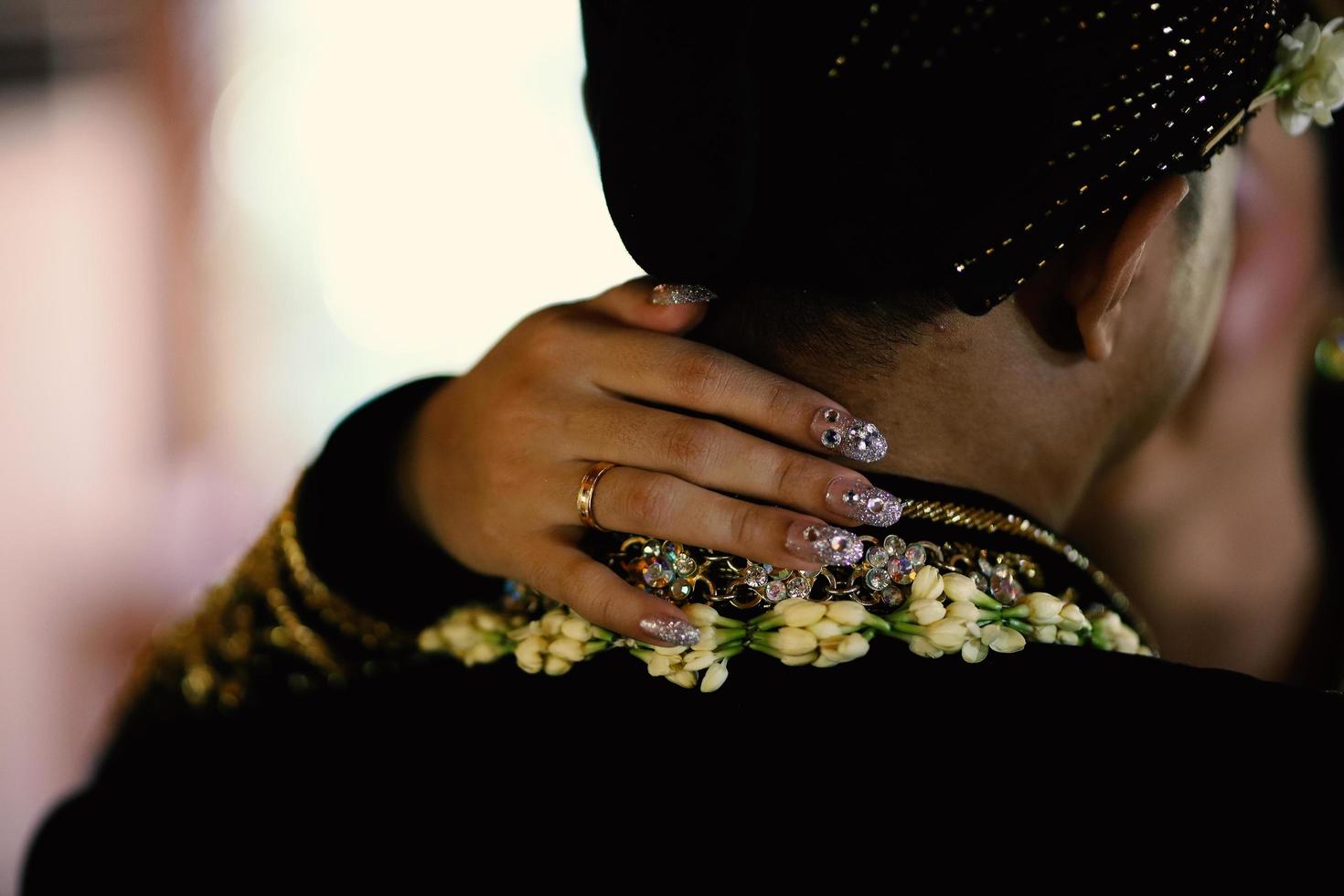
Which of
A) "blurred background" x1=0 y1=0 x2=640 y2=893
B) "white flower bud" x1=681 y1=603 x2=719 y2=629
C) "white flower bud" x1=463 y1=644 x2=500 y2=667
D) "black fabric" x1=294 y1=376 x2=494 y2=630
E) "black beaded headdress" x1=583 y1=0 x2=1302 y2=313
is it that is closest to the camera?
"black beaded headdress" x1=583 y1=0 x2=1302 y2=313

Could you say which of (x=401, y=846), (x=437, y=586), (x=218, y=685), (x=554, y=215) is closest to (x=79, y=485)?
(x=554, y=215)

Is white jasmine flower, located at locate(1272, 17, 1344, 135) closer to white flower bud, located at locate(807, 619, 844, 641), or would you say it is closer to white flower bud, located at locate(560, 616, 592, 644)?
white flower bud, located at locate(807, 619, 844, 641)

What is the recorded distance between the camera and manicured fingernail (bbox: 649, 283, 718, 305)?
2.42 feet

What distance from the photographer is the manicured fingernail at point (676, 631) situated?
2.26ft

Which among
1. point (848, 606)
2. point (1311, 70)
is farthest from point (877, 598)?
point (1311, 70)

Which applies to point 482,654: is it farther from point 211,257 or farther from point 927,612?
point 211,257

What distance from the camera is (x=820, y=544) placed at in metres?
0.67

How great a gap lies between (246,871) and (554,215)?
7.94 ft

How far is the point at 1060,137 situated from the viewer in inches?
24.0

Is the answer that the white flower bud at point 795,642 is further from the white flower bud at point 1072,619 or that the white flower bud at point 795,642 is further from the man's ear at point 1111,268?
the man's ear at point 1111,268

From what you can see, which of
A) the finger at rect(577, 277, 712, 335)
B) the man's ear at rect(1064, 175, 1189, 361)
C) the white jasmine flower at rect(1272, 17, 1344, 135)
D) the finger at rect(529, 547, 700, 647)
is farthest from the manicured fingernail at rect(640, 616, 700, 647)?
the white jasmine flower at rect(1272, 17, 1344, 135)

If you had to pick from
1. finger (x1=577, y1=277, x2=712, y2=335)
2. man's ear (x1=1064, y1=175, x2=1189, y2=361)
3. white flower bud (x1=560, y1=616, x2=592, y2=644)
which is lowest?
white flower bud (x1=560, y1=616, x2=592, y2=644)

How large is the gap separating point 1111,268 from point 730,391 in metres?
0.27

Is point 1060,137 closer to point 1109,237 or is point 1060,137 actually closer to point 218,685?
point 1109,237
